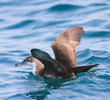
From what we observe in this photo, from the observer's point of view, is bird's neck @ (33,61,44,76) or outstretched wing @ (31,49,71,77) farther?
bird's neck @ (33,61,44,76)

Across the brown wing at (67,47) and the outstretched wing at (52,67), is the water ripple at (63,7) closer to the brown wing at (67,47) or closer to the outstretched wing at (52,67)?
the brown wing at (67,47)

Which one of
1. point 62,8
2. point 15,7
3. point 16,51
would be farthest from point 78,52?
point 15,7

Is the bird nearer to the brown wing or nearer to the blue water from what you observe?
the brown wing

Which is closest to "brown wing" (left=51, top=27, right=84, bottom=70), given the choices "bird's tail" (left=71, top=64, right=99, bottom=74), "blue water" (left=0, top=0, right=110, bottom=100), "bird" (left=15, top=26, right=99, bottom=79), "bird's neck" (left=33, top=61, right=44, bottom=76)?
"bird" (left=15, top=26, right=99, bottom=79)

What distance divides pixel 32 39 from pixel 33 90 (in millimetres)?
4808

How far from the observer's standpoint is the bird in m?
7.26

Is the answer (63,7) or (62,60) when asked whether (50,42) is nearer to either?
(63,7)

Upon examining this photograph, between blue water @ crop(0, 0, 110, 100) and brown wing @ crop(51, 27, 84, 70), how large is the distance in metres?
0.41

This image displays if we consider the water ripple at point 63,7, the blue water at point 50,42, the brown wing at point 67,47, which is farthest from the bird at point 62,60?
the water ripple at point 63,7

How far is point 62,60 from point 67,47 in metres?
0.52

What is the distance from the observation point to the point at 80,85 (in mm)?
7262

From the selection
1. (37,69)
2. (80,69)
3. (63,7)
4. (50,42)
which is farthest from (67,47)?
(63,7)

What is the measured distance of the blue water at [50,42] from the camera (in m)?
7.06

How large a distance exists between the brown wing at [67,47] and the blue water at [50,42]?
1.34 feet
